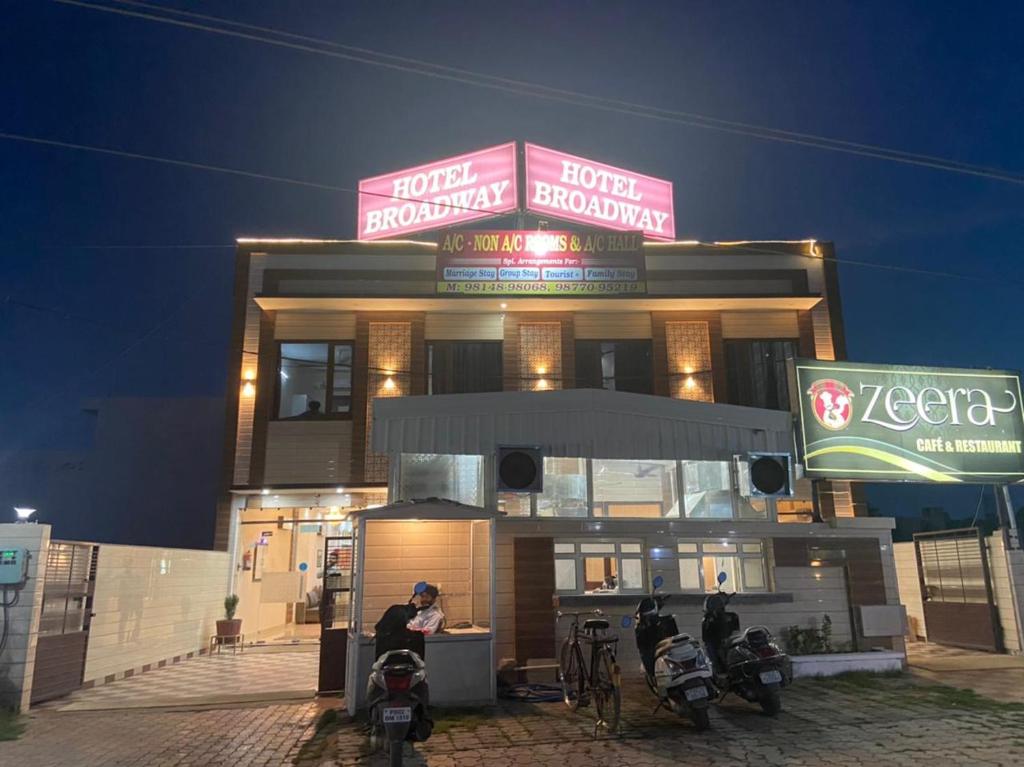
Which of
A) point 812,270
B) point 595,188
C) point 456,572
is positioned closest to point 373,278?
point 595,188

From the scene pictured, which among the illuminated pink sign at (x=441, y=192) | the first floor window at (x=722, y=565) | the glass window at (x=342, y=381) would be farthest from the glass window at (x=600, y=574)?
the illuminated pink sign at (x=441, y=192)

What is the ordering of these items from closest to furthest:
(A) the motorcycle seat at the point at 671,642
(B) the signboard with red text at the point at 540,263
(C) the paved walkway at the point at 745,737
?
1. (C) the paved walkway at the point at 745,737
2. (A) the motorcycle seat at the point at 671,642
3. (B) the signboard with red text at the point at 540,263

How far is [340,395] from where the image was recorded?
722 inches

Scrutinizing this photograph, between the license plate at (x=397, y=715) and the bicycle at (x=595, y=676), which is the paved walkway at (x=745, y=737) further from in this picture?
the license plate at (x=397, y=715)

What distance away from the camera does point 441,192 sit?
67.9ft

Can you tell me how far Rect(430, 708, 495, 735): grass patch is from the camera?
25.6 feet

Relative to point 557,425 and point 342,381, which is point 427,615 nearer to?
point 557,425

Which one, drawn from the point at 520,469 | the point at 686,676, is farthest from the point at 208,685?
the point at 686,676

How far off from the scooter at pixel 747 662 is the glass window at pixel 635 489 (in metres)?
2.74

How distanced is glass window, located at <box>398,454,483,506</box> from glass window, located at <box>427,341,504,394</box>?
712cm

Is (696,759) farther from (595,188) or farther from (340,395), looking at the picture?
(595,188)

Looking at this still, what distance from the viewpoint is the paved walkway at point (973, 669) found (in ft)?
31.1

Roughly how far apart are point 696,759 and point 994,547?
984cm

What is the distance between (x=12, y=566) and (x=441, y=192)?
584 inches
